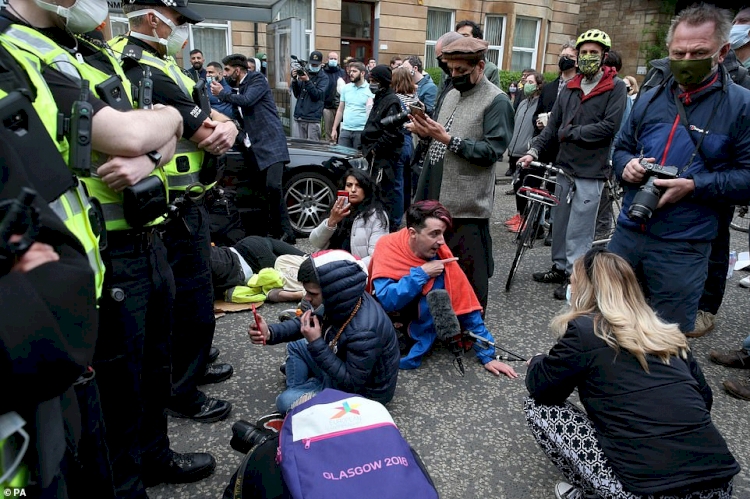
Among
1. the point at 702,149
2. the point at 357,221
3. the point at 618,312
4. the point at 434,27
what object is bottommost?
the point at 357,221

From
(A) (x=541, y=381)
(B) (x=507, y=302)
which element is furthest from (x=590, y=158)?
(A) (x=541, y=381)

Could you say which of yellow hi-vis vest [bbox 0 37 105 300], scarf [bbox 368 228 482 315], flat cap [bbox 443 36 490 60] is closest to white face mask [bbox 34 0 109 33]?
yellow hi-vis vest [bbox 0 37 105 300]

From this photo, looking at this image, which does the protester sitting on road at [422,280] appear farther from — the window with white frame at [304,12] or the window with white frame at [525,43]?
the window with white frame at [525,43]

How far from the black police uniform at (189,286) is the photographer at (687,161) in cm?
222

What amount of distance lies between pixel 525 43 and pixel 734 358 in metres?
19.0

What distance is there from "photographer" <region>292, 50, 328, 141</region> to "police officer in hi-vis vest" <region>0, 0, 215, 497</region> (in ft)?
28.4

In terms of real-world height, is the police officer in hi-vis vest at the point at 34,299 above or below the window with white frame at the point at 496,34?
below

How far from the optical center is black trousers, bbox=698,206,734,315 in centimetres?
392

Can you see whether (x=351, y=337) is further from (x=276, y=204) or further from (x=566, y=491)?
(x=276, y=204)

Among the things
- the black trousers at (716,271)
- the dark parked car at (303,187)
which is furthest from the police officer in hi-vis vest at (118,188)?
the dark parked car at (303,187)

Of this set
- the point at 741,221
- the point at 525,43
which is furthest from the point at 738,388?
the point at 525,43

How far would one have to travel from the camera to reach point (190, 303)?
2717 millimetres

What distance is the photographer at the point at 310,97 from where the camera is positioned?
10492 mm

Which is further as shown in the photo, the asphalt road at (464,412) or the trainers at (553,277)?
the trainers at (553,277)
